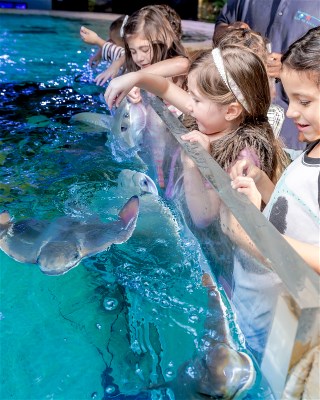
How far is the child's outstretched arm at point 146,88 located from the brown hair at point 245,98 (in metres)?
0.44

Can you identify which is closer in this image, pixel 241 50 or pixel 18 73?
pixel 241 50

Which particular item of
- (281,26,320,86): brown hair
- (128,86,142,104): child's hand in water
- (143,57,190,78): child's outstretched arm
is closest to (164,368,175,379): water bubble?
(281,26,320,86): brown hair

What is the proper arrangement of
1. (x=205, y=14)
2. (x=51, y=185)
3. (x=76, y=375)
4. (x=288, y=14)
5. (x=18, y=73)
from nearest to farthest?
1. (x=76, y=375)
2. (x=51, y=185)
3. (x=288, y=14)
4. (x=18, y=73)
5. (x=205, y=14)

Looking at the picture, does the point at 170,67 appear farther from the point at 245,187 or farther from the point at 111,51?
the point at 245,187

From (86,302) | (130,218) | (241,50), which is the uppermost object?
(241,50)

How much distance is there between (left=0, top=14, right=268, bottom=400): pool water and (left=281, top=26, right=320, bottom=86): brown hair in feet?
2.57

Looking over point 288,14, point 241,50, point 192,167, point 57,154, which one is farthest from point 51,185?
point 288,14

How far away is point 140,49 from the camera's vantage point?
3.32 m

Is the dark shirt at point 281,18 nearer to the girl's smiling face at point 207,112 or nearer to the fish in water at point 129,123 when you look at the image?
the fish in water at point 129,123

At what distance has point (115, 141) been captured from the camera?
3.25 meters

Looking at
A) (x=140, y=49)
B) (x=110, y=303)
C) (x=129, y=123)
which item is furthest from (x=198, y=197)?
(x=140, y=49)

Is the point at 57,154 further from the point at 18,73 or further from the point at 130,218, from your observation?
the point at 18,73

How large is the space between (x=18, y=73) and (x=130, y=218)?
13.7ft

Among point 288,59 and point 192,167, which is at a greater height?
point 288,59
